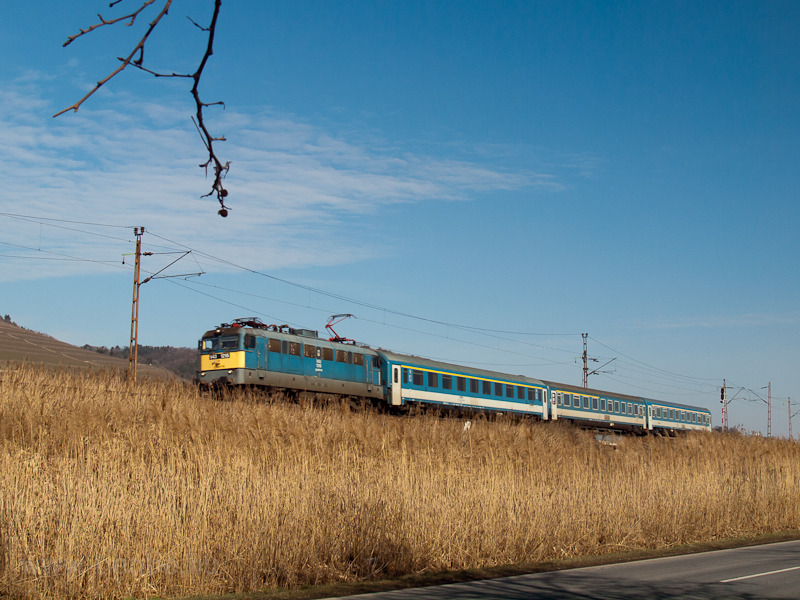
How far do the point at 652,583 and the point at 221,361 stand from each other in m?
20.4

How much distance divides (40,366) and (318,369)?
44.7 feet

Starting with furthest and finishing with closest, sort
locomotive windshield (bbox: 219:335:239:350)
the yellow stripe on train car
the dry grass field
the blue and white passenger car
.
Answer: the blue and white passenger car → locomotive windshield (bbox: 219:335:239:350) → the yellow stripe on train car → the dry grass field

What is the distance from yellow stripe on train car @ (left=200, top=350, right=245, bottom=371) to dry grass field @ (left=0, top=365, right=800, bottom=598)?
721 centimetres

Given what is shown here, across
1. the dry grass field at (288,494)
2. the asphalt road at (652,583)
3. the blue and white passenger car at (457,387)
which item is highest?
the blue and white passenger car at (457,387)

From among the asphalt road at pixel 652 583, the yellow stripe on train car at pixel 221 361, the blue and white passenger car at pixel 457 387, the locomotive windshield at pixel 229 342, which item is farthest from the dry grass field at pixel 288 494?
the blue and white passenger car at pixel 457 387

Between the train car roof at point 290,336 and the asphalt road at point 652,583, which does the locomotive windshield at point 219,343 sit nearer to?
the train car roof at point 290,336

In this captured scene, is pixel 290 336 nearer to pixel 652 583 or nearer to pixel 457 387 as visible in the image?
pixel 457 387

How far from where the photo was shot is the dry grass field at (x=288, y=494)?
10.6 m

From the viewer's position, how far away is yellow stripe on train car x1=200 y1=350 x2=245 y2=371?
92.7ft

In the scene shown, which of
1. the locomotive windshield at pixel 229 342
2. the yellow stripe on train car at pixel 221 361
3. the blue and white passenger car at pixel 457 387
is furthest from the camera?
the blue and white passenger car at pixel 457 387

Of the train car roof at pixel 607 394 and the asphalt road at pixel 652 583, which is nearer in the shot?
the asphalt road at pixel 652 583

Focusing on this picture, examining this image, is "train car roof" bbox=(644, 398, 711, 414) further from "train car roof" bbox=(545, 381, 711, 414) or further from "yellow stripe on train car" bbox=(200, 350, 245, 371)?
"yellow stripe on train car" bbox=(200, 350, 245, 371)

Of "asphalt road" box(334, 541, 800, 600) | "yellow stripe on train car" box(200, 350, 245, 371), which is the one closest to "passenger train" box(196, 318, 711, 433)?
"yellow stripe on train car" box(200, 350, 245, 371)

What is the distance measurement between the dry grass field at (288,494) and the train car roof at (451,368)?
12900 mm
